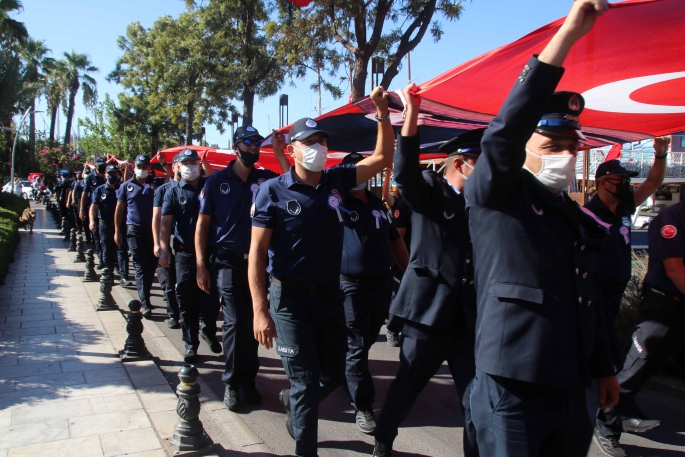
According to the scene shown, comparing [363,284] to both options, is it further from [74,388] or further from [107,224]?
[107,224]

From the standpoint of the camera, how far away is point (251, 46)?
966 inches

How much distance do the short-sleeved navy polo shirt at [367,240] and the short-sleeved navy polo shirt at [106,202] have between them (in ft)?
23.3

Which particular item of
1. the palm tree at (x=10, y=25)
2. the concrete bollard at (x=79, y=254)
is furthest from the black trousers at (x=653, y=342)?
the palm tree at (x=10, y=25)

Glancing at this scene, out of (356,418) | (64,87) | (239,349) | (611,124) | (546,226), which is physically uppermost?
(64,87)

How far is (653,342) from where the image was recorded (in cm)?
421

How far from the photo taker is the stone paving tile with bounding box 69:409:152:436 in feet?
13.3

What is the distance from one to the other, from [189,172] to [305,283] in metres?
3.27

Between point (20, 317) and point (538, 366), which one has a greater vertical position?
point (538, 366)

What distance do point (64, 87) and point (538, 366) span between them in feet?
230

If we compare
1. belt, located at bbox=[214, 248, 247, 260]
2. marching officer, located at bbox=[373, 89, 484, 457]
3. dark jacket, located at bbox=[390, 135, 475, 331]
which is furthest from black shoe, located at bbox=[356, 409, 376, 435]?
belt, located at bbox=[214, 248, 247, 260]

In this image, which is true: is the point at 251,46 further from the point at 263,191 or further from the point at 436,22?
the point at 263,191

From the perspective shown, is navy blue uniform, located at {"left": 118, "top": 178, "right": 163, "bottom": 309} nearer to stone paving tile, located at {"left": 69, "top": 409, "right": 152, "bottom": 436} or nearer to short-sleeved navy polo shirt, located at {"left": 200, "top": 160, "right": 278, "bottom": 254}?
short-sleeved navy polo shirt, located at {"left": 200, "top": 160, "right": 278, "bottom": 254}

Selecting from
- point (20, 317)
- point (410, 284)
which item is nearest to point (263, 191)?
point (410, 284)

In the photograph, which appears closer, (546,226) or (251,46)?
(546,226)
